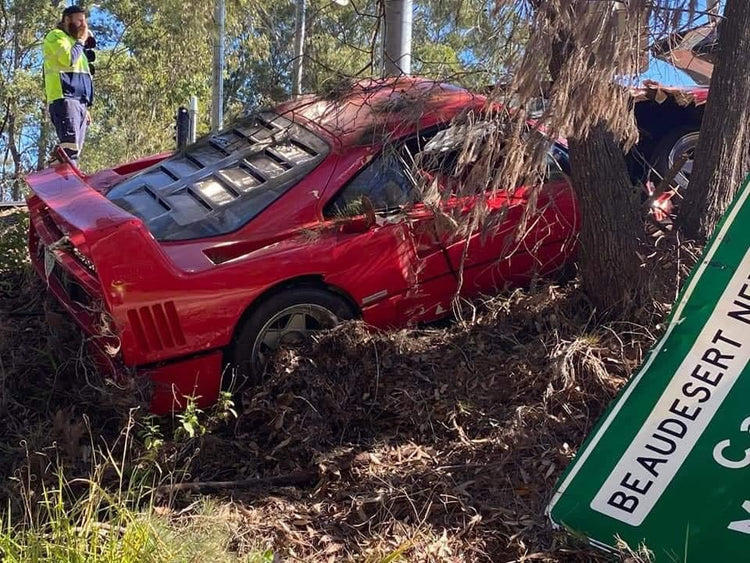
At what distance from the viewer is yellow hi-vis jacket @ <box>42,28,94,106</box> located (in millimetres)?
7312

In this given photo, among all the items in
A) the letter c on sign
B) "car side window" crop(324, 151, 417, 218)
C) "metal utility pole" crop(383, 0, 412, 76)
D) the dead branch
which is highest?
"metal utility pole" crop(383, 0, 412, 76)

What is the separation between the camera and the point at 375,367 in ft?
14.0

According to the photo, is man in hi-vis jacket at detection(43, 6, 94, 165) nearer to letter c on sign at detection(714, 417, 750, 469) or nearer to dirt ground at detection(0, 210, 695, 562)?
dirt ground at detection(0, 210, 695, 562)

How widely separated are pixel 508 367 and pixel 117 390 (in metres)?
2.08

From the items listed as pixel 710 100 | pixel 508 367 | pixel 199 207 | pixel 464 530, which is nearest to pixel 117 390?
pixel 199 207

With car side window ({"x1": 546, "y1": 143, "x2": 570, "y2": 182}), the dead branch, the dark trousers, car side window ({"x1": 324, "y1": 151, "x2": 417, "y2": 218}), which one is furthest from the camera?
the dark trousers

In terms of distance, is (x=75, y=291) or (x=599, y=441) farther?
(x=75, y=291)

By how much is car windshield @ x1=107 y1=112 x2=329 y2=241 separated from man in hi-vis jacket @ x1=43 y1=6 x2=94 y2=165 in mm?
2865

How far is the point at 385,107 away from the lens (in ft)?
15.0

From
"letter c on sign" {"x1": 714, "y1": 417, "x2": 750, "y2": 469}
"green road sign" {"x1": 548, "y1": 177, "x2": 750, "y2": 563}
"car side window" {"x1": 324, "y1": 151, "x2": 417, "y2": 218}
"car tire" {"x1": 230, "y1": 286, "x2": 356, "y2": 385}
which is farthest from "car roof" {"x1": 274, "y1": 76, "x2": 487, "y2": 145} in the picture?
"letter c on sign" {"x1": 714, "y1": 417, "x2": 750, "y2": 469}

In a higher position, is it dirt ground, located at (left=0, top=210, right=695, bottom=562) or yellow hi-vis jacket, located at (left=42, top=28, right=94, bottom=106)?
yellow hi-vis jacket, located at (left=42, top=28, right=94, bottom=106)

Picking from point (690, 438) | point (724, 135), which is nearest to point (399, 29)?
point (724, 135)

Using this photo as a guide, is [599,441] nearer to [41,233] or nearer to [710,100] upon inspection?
[710,100]

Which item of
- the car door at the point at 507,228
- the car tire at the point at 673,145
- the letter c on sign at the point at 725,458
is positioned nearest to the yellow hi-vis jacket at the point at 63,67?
the car door at the point at 507,228
